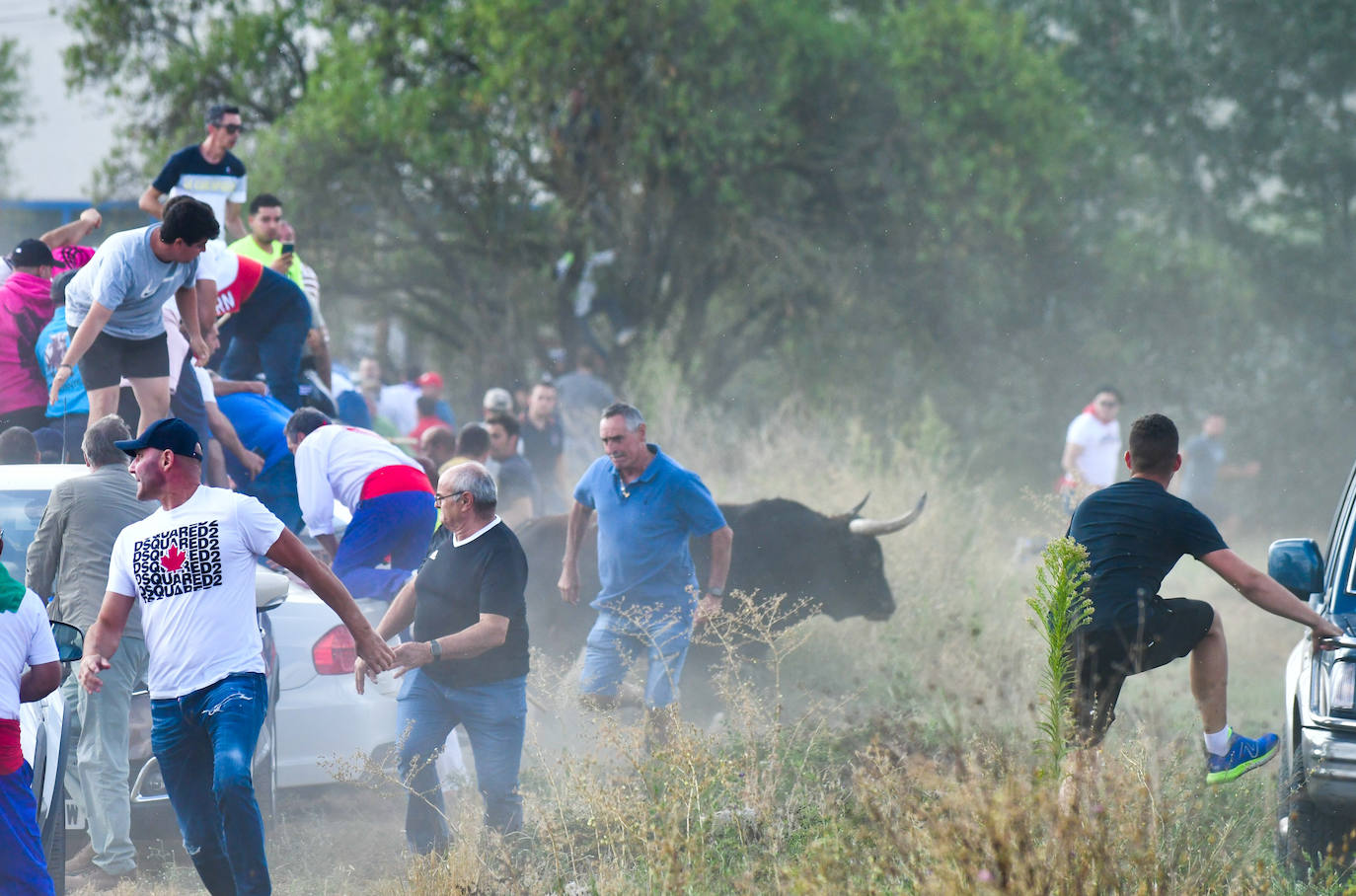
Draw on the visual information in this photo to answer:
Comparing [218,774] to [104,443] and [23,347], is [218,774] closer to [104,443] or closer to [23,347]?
[104,443]

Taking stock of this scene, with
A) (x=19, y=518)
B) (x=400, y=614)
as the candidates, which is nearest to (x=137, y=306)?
(x=19, y=518)

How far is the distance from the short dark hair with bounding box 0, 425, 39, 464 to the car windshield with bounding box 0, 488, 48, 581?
1.34 metres

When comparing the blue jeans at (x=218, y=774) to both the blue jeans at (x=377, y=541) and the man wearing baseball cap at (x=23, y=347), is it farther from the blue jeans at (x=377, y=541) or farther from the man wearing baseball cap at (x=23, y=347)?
the man wearing baseball cap at (x=23, y=347)

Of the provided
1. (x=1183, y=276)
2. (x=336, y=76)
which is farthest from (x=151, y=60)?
(x=1183, y=276)

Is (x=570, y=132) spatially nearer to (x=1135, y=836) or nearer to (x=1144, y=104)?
(x=1144, y=104)

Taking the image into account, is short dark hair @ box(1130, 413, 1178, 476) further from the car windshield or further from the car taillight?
the car windshield

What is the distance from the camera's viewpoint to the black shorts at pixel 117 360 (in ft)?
23.6

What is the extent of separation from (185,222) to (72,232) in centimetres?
250

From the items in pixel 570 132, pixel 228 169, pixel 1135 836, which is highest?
pixel 570 132

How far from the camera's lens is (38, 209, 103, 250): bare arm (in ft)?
29.1

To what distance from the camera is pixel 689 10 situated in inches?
773

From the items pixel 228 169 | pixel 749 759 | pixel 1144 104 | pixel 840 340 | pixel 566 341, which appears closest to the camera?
pixel 749 759

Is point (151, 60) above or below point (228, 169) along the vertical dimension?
above

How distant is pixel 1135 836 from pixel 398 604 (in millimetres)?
3454
